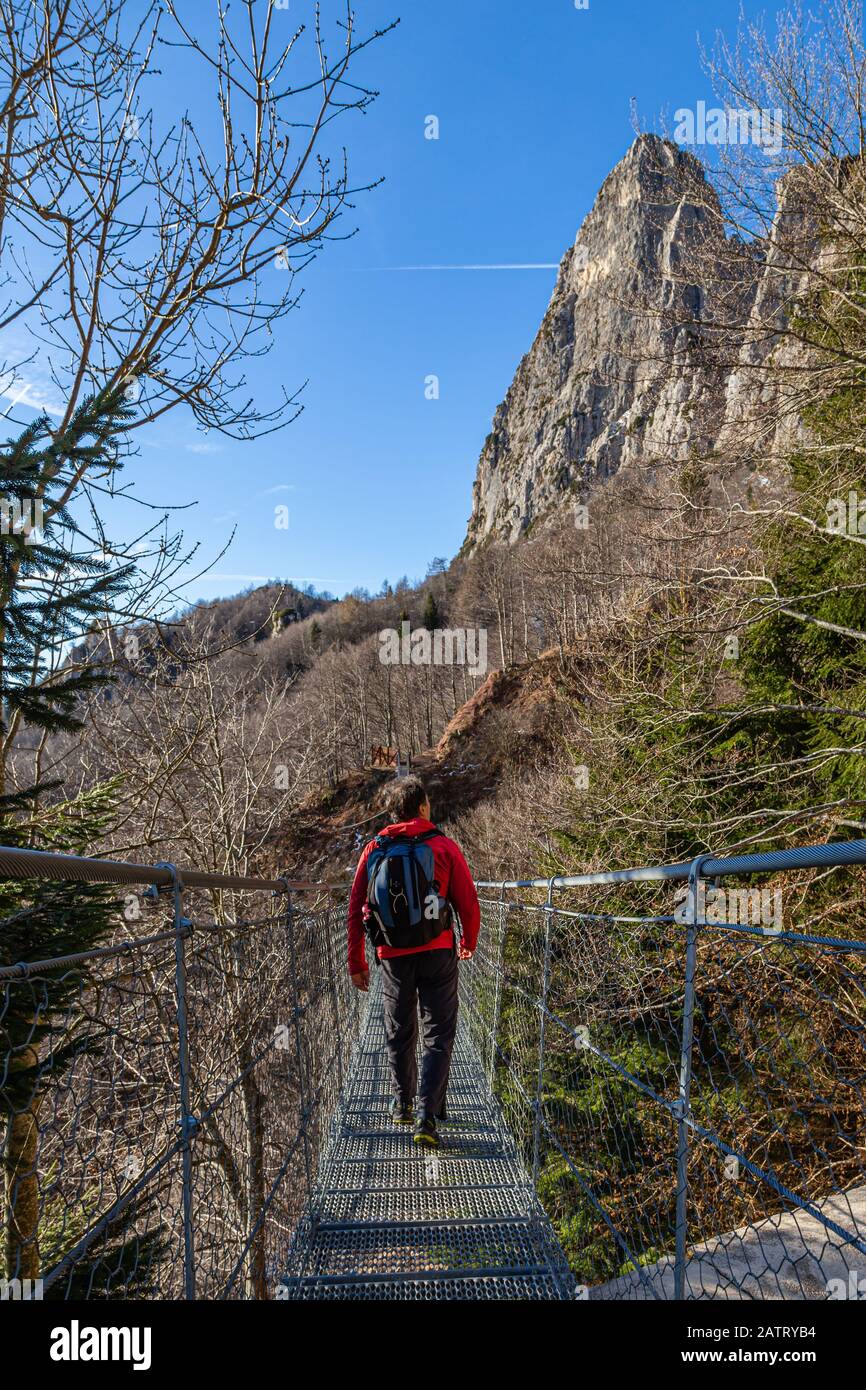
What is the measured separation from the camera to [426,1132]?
3.41 metres

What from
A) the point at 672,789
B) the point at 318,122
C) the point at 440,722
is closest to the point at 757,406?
the point at 672,789

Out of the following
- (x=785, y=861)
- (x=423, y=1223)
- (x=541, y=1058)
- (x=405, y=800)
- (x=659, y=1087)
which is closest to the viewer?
(x=785, y=861)

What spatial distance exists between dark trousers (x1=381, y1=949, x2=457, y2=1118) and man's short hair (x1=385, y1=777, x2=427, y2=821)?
2.12ft

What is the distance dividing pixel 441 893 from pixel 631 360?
19.5ft

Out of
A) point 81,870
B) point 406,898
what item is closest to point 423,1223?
point 406,898

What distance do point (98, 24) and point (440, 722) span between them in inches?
1734

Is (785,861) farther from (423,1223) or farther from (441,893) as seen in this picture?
(423,1223)

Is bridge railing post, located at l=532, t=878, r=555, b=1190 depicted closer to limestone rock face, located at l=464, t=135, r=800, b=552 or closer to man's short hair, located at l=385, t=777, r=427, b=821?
man's short hair, located at l=385, t=777, r=427, b=821

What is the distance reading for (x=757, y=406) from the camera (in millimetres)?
7027

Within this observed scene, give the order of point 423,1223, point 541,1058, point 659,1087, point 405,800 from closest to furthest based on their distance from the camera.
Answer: point 423,1223, point 541,1058, point 405,800, point 659,1087

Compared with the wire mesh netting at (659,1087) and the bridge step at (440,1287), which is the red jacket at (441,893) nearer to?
the wire mesh netting at (659,1087)

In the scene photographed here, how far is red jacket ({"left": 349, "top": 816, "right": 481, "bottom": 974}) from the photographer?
11.0 feet
